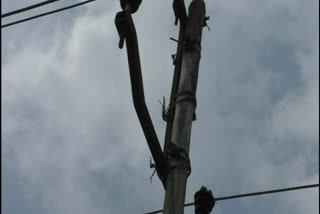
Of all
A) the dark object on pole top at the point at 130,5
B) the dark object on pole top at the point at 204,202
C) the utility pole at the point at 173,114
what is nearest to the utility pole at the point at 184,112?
the utility pole at the point at 173,114

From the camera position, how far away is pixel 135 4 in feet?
14.9

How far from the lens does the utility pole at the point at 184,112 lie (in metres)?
3.99

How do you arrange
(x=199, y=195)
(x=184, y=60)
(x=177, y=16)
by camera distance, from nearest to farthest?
(x=199, y=195), (x=184, y=60), (x=177, y=16)

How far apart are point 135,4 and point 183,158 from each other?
1271mm

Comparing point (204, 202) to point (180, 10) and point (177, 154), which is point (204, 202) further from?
point (180, 10)

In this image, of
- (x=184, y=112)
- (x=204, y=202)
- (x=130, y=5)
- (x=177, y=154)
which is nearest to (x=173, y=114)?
(x=184, y=112)

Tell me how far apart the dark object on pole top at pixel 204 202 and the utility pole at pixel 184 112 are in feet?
0.97

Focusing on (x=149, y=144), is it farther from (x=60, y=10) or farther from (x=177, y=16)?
(x=60, y=10)

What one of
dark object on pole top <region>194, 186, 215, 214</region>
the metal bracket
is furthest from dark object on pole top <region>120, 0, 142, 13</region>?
dark object on pole top <region>194, 186, 215, 214</region>

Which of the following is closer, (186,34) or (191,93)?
(191,93)

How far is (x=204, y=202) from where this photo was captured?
443 cm

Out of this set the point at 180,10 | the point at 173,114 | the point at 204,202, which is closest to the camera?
the point at 204,202

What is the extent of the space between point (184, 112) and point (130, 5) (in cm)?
93

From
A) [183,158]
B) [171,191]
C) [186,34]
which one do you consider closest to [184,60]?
[186,34]
